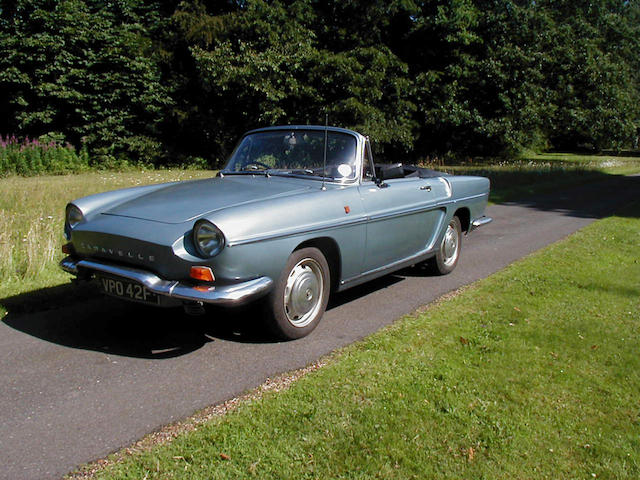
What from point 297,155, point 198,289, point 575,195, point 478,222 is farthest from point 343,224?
point 575,195

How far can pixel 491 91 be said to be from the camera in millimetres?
28859

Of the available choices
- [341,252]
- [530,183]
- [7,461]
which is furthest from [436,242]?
[530,183]

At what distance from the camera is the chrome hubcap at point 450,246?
6.52 meters

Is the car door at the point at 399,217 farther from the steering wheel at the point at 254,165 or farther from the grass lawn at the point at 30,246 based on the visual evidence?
the grass lawn at the point at 30,246

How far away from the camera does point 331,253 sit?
4.66m

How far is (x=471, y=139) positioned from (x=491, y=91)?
2.65 meters

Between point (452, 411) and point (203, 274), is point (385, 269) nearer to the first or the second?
point (203, 274)

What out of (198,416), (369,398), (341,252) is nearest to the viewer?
(198,416)

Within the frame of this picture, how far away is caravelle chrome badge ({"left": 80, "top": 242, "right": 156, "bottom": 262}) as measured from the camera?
3.85m

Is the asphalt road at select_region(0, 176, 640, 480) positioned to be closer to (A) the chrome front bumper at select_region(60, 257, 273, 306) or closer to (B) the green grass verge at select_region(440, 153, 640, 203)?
(A) the chrome front bumper at select_region(60, 257, 273, 306)

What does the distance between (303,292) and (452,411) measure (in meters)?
1.53

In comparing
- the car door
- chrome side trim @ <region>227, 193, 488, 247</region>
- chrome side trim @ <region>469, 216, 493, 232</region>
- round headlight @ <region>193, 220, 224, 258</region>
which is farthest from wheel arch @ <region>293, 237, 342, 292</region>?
chrome side trim @ <region>469, 216, 493, 232</region>

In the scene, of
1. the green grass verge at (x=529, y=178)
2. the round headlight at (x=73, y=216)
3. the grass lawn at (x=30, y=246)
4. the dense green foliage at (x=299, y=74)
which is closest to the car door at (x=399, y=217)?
the round headlight at (x=73, y=216)

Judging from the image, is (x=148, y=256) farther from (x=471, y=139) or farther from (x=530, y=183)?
(x=471, y=139)
